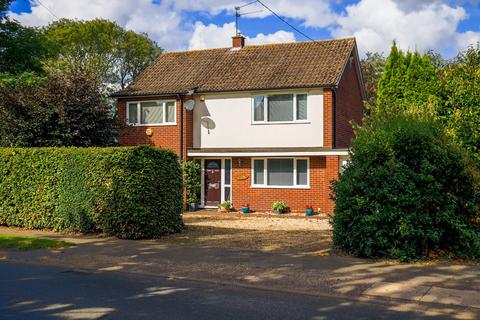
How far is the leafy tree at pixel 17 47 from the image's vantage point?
29.6 metres

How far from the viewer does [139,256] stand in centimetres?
1131

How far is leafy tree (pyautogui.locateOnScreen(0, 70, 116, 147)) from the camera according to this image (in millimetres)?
17625

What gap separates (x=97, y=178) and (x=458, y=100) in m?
9.28

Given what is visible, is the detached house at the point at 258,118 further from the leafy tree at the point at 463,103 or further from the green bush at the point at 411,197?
the green bush at the point at 411,197

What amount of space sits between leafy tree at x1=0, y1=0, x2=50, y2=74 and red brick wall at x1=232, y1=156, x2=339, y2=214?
1452 centimetres

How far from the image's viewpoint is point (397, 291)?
8.14m

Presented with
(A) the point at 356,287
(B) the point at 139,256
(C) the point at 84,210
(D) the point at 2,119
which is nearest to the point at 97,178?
(C) the point at 84,210

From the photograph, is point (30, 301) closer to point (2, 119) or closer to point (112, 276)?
point (112, 276)

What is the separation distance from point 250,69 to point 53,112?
348 inches

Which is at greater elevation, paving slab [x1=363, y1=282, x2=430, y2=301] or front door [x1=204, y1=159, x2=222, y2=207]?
front door [x1=204, y1=159, x2=222, y2=207]

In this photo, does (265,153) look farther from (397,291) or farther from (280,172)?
(397,291)

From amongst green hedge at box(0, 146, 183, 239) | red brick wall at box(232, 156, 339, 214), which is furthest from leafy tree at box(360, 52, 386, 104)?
green hedge at box(0, 146, 183, 239)

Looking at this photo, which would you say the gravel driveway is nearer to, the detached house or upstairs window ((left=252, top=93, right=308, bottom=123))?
the detached house

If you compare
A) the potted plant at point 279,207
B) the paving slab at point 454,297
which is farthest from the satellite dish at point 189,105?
the paving slab at point 454,297
